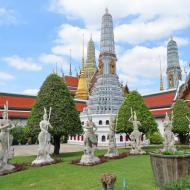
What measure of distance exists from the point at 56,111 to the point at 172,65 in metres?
68.6

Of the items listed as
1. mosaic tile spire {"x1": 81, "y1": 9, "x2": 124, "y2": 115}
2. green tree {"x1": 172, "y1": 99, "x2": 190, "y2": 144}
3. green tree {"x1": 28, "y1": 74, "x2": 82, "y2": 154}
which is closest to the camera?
green tree {"x1": 28, "y1": 74, "x2": 82, "y2": 154}

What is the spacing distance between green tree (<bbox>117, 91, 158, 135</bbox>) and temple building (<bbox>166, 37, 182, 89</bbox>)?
54361 mm

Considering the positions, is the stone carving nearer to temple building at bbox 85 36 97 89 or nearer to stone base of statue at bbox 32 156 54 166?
stone base of statue at bbox 32 156 54 166

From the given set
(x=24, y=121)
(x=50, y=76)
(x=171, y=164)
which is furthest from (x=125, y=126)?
(x=24, y=121)

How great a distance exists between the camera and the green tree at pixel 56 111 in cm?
2645

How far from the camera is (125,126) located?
33812mm

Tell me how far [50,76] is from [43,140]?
1035 cm

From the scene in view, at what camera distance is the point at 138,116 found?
1329 inches

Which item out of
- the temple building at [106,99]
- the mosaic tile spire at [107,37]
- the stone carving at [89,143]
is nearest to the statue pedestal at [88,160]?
the stone carving at [89,143]

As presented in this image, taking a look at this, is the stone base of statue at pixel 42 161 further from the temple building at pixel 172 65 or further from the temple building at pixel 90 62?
the temple building at pixel 90 62

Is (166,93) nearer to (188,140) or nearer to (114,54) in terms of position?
(114,54)

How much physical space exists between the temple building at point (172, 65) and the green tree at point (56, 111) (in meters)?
64.2

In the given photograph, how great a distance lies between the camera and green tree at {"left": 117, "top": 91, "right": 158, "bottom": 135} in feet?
110

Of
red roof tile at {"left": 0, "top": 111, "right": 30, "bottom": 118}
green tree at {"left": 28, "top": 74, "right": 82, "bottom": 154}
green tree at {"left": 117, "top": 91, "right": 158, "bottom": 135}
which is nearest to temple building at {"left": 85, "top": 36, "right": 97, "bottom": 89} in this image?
red roof tile at {"left": 0, "top": 111, "right": 30, "bottom": 118}
